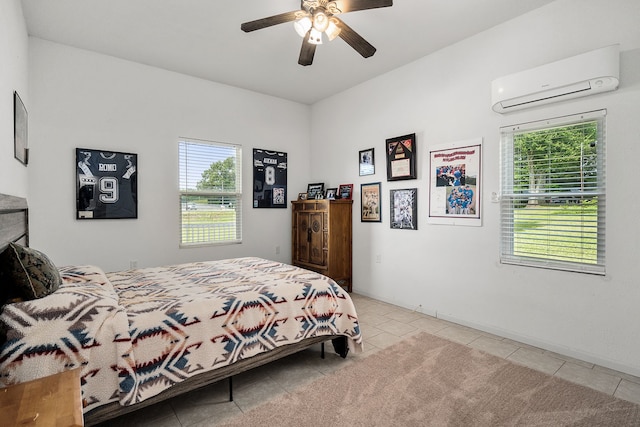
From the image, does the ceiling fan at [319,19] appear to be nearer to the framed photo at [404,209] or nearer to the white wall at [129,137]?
the framed photo at [404,209]

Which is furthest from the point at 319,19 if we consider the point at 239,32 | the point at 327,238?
the point at 327,238

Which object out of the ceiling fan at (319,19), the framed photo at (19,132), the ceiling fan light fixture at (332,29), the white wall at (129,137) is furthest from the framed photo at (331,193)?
the framed photo at (19,132)

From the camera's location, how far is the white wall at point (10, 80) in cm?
212

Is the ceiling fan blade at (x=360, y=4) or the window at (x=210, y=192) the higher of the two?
the ceiling fan blade at (x=360, y=4)

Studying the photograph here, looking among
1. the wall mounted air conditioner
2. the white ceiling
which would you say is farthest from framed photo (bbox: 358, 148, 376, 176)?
the wall mounted air conditioner

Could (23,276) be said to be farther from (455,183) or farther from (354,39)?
(455,183)

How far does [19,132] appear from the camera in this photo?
8.69 feet

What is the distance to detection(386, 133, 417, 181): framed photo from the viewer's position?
3.82 metres

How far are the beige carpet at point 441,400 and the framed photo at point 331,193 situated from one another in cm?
261

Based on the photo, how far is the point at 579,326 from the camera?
8.61ft

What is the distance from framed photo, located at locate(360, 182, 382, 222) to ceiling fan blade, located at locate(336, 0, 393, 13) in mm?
2325

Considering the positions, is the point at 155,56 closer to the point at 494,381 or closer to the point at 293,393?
the point at 293,393

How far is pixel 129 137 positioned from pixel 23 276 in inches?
101

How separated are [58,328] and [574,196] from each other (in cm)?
360
